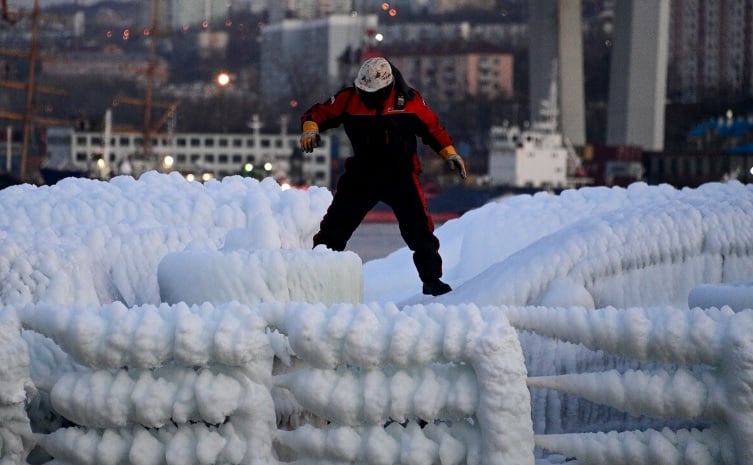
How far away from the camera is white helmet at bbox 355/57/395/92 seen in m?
6.17

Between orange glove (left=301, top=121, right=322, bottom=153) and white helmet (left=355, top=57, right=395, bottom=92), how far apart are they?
0.76ft

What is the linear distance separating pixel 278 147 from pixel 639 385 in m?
66.0

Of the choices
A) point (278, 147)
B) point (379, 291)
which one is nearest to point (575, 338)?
point (379, 291)

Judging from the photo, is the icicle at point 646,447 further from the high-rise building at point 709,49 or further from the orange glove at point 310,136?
the high-rise building at point 709,49

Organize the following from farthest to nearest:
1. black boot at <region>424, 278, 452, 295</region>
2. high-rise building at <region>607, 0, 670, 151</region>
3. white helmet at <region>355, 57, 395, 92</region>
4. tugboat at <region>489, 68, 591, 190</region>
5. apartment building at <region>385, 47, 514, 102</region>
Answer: apartment building at <region>385, 47, 514, 102</region> → tugboat at <region>489, 68, 591, 190</region> → high-rise building at <region>607, 0, 670, 151</region> → black boot at <region>424, 278, 452, 295</region> → white helmet at <region>355, 57, 395, 92</region>

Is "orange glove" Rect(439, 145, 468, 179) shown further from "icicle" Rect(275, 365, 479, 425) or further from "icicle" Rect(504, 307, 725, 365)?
"icicle" Rect(275, 365, 479, 425)

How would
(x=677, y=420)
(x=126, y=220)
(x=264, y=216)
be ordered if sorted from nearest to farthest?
(x=677, y=420) → (x=264, y=216) → (x=126, y=220)

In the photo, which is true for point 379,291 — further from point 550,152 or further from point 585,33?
point 585,33

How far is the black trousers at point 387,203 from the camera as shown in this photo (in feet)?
21.0

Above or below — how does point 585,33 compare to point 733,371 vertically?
above

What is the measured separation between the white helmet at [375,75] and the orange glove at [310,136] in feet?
0.76

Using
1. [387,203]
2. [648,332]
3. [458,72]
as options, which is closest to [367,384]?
[648,332]

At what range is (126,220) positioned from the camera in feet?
21.2

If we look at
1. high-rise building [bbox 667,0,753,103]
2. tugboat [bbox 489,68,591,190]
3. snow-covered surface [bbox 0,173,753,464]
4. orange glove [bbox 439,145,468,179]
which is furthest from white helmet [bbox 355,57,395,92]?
high-rise building [bbox 667,0,753,103]
